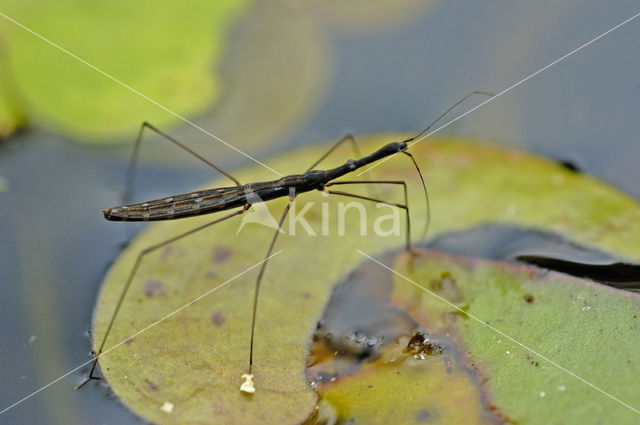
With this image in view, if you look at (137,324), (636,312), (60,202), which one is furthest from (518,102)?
(60,202)

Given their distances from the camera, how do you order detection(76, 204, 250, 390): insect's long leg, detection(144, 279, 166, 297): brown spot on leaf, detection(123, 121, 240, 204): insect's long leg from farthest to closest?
1. detection(123, 121, 240, 204): insect's long leg
2. detection(144, 279, 166, 297): brown spot on leaf
3. detection(76, 204, 250, 390): insect's long leg

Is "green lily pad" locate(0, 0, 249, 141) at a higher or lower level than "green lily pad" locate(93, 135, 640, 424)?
higher

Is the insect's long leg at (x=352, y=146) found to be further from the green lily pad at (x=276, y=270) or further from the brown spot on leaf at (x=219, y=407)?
the brown spot on leaf at (x=219, y=407)

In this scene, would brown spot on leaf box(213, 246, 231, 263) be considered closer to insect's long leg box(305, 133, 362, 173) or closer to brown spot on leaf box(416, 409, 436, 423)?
insect's long leg box(305, 133, 362, 173)

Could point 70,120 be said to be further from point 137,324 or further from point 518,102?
point 518,102

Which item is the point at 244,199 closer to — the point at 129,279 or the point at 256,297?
the point at 256,297

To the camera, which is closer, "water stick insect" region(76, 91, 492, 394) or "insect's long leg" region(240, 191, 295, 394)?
"insect's long leg" region(240, 191, 295, 394)

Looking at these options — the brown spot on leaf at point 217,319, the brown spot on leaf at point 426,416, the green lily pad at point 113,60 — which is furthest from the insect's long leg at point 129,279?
the brown spot on leaf at point 426,416

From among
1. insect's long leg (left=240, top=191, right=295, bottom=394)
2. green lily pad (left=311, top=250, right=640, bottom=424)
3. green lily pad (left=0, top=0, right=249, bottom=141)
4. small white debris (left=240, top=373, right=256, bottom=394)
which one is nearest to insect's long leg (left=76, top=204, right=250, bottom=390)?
insect's long leg (left=240, top=191, right=295, bottom=394)
